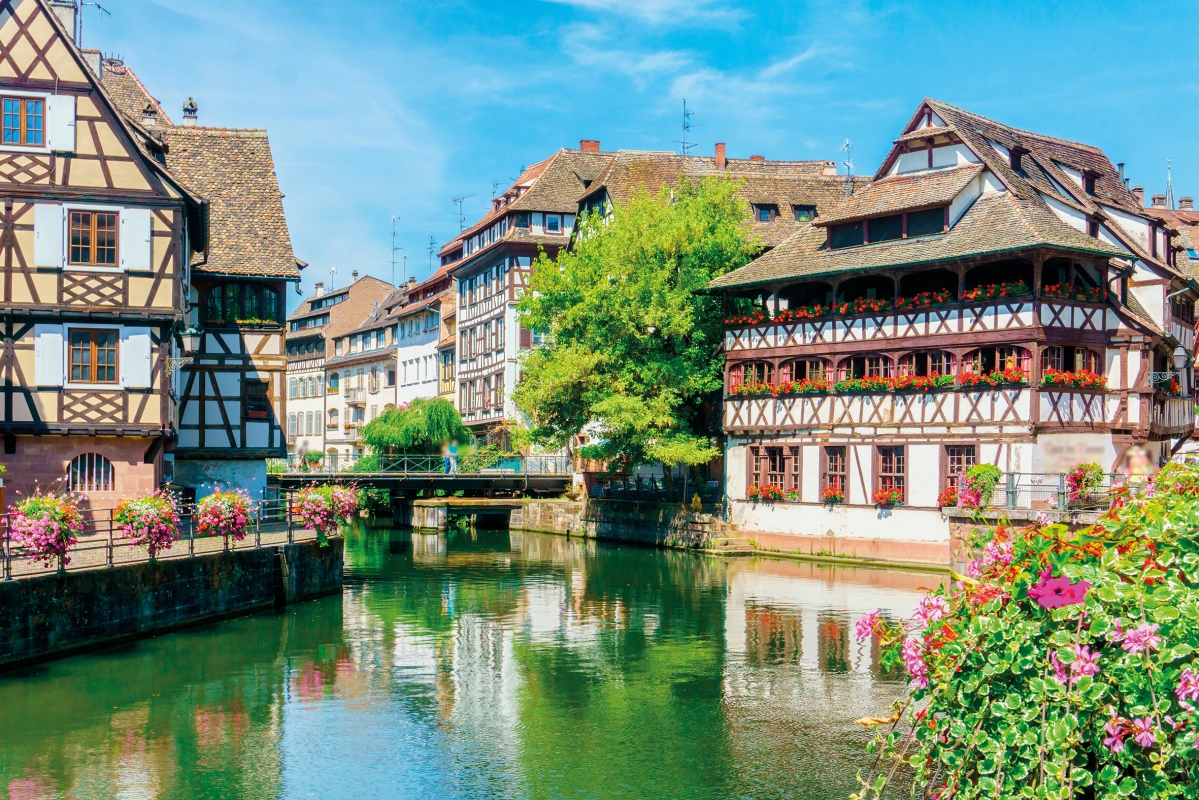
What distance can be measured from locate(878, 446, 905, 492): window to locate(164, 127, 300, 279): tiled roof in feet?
57.1

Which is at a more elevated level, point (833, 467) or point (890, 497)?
point (833, 467)

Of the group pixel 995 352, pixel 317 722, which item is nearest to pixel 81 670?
pixel 317 722

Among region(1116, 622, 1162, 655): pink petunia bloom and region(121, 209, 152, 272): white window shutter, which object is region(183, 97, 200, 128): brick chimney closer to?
region(121, 209, 152, 272): white window shutter

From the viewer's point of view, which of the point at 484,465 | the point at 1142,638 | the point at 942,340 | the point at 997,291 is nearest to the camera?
the point at 1142,638

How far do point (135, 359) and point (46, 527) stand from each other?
9692 millimetres

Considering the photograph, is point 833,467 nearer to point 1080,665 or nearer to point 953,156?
point 953,156

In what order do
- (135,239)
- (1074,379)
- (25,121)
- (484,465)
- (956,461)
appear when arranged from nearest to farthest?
1. (25,121)
2. (135,239)
3. (1074,379)
4. (956,461)
5. (484,465)

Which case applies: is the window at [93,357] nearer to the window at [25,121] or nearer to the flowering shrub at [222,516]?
the window at [25,121]

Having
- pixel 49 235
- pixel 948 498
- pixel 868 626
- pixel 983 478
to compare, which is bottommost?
pixel 948 498

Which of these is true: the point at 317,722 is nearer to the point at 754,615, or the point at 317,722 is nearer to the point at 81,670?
the point at 81,670

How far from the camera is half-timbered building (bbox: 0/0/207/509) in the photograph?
2856cm

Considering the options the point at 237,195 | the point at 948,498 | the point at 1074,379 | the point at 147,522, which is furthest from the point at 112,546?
the point at 1074,379

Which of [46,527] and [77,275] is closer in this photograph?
[46,527]

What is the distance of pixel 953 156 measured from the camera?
1491 inches
